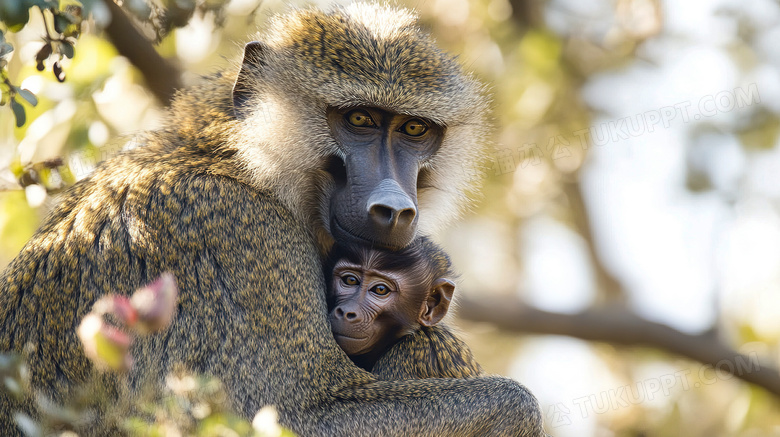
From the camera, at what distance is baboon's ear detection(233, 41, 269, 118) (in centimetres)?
495

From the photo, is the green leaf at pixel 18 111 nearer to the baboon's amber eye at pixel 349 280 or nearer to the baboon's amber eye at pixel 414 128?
the baboon's amber eye at pixel 349 280

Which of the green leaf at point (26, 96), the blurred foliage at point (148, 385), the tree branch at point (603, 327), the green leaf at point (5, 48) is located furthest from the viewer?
the tree branch at point (603, 327)

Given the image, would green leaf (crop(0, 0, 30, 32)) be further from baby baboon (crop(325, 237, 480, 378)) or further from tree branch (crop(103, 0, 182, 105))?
tree branch (crop(103, 0, 182, 105))

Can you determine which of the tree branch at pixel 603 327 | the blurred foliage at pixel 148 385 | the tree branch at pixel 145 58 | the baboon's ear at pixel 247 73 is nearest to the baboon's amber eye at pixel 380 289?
the baboon's ear at pixel 247 73

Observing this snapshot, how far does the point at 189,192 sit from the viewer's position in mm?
4418

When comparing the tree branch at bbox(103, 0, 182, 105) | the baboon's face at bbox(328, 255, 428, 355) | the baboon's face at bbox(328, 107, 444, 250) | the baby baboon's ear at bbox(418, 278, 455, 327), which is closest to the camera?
the baboon's face at bbox(328, 107, 444, 250)

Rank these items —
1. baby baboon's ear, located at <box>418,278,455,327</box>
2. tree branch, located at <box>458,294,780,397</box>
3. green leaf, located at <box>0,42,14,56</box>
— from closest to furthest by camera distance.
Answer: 1. green leaf, located at <box>0,42,14,56</box>
2. baby baboon's ear, located at <box>418,278,455,327</box>
3. tree branch, located at <box>458,294,780,397</box>

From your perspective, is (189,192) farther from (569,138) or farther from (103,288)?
(569,138)

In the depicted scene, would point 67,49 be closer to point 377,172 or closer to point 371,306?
point 377,172

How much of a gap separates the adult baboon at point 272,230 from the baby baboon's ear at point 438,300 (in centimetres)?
58

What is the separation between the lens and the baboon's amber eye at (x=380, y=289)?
16.5ft

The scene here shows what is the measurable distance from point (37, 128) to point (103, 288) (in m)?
2.13

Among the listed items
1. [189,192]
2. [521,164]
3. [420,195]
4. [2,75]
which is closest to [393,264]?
[420,195]

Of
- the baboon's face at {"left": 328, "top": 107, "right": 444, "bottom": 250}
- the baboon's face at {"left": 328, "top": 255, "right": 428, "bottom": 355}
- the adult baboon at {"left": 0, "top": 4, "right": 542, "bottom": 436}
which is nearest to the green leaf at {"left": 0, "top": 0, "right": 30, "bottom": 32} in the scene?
the adult baboon at {"left": 0, "top": 4, "right": 542, "bottom": 436}
